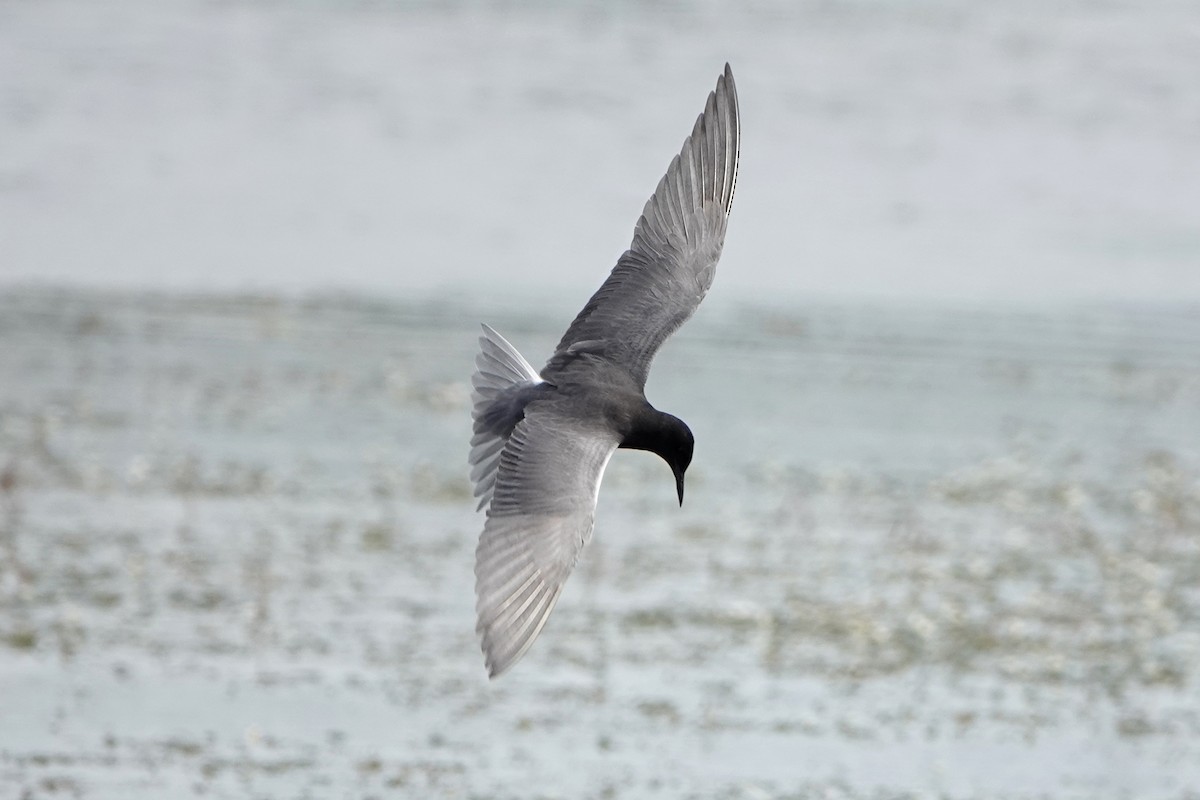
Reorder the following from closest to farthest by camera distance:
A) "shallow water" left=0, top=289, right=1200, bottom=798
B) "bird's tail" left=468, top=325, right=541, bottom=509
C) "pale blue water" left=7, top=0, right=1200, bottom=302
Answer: "bird's tail" left=468, top=325, right=541, bottom=509, "shallow water" left=0, top=289, right=1200, bottom=798, "pale blue water" left=7, top=0, right=1200, bottom=302

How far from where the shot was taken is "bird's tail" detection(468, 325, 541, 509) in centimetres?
619

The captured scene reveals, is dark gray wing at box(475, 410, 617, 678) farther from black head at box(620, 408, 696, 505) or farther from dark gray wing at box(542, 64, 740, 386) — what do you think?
dark gray wing at box(542, 64, 740, 386)

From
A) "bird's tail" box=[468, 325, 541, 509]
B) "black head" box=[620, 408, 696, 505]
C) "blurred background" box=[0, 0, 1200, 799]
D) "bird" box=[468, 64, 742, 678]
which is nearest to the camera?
"bird" box=[468, 64, 742, 678]

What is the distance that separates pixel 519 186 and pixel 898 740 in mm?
9991

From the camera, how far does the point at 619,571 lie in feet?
31.1

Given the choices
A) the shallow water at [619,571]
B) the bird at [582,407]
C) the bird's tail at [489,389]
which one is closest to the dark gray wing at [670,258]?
the bird at [582,407]

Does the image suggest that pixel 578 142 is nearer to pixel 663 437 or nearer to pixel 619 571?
pixel 619 571

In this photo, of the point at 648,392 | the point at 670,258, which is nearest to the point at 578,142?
the point at 648,392

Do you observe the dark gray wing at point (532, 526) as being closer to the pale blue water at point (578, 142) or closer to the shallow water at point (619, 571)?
the shallow water at point (619, 571)

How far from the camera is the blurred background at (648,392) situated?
26.0 feet

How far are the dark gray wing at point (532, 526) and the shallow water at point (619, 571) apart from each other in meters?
2.08

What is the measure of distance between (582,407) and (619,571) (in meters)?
3.77

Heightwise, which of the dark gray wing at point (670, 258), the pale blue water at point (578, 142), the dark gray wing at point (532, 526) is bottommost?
the dark gray wing at point (532, 526)

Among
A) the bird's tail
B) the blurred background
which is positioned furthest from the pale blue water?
the bird's tail
